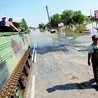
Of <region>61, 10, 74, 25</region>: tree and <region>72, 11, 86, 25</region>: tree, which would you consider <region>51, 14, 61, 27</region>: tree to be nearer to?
<region>61, 10, 74, 25</region>: tree

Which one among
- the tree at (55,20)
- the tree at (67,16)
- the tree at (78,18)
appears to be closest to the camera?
the tree at (78,18)

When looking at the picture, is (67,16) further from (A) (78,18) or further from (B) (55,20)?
(B) (55,20)

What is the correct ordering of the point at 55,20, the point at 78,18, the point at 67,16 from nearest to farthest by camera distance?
the point at 78,18, the point at 67,16, the point at 55,20

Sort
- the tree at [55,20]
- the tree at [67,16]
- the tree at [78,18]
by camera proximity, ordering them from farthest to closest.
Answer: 1. the tree at [55,20]
2. the tree at [67,16]
3. the tree at [78,18]

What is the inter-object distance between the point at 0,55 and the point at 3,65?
28 centimetres

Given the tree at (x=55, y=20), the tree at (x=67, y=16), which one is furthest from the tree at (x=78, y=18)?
the tree at (x=55, y=20)

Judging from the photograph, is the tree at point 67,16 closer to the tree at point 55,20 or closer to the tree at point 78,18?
the tree at point 78,18

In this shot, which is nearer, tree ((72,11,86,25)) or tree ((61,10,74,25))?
tree ((72,11,86,25))

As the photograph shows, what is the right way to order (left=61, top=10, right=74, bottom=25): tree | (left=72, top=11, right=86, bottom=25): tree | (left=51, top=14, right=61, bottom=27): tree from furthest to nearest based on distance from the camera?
(left=51, top=14, right=61, bottom=27): tree → (left=61, top=10, right=74, bottom=25): tree → (left=72, top=11, right=86, bottom=25): tree

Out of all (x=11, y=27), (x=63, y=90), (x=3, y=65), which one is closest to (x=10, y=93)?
(x=3, y=65)

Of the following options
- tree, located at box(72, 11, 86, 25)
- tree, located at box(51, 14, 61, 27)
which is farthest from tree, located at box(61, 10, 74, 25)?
tree, located at box(51, 14, 61, 27)

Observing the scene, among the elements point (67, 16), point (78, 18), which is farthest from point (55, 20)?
point (78, 18)

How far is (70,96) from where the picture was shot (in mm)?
9898

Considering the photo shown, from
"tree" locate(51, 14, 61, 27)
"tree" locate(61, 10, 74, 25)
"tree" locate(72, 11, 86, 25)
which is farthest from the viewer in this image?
"tree" locate(51, 14, 61, 27)
